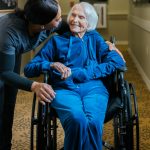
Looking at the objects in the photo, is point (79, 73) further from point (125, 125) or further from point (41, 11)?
point (41, 11)

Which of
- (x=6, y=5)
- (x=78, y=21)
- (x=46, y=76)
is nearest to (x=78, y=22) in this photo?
(x=78, y=21)

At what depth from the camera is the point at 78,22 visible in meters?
2.10

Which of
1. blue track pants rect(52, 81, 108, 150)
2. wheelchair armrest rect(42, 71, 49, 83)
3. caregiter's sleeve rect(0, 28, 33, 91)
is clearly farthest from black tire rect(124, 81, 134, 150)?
caregiter's sleeve rect(0, 28, 33, 91)

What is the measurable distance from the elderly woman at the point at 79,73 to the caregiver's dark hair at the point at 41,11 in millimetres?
358

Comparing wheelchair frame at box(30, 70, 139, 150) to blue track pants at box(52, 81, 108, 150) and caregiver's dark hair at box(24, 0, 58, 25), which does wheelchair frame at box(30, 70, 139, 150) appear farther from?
caregiver's dark hair at box(24, 0, 58, 25)

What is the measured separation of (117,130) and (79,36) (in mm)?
691

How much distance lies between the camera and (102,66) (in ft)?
6.53

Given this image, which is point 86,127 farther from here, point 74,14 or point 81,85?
point 74,14

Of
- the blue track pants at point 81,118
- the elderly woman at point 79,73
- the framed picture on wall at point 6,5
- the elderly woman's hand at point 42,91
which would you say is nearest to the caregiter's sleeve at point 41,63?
the elderly woman at point 79,73

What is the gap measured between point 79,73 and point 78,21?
38cm

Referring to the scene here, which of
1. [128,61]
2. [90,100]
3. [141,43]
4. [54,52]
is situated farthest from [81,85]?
[128,61]

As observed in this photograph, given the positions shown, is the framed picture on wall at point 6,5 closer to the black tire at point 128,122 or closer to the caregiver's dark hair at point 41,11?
the caregiver's dark hair at point 41,11

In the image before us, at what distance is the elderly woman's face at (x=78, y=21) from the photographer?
210 cm

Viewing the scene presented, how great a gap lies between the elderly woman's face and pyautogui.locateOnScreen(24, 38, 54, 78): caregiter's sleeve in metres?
0.18
